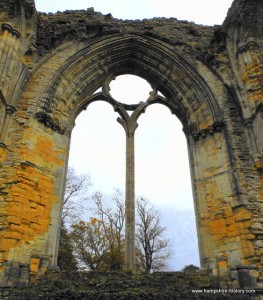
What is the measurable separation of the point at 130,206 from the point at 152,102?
10.7ft

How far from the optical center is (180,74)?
7.90 metres

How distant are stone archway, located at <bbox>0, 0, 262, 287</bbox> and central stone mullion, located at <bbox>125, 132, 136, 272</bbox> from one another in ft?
4.42

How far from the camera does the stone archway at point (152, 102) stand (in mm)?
5367

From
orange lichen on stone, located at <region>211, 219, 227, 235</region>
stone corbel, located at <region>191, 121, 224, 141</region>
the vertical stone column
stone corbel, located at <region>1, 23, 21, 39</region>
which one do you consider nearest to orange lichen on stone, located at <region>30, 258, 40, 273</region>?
the vertical stone column

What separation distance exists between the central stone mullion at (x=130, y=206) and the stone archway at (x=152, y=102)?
1.35 m

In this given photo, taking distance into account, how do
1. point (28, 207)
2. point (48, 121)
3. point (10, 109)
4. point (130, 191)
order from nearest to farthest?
point (28, 207)
point (10, 109)
point (130, 191)
point (48, 121)

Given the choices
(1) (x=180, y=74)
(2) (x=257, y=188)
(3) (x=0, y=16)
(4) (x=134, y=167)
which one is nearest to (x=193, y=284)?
(2) (x=257, y=188)

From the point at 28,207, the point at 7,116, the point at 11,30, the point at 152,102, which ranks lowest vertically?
the point at 28,207

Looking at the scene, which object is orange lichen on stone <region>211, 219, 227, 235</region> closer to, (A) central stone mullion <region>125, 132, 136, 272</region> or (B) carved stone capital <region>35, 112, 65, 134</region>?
(A) central stone mullion <region>125, 132, 136, 272</region>

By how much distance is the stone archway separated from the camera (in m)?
5.37

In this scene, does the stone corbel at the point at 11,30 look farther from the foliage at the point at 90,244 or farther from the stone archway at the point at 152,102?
the foliage at the point at 90,244

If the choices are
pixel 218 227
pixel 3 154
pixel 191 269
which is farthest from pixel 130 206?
pixel 3 154

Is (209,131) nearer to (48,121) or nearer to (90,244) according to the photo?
(48,121)

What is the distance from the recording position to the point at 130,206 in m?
6.14
